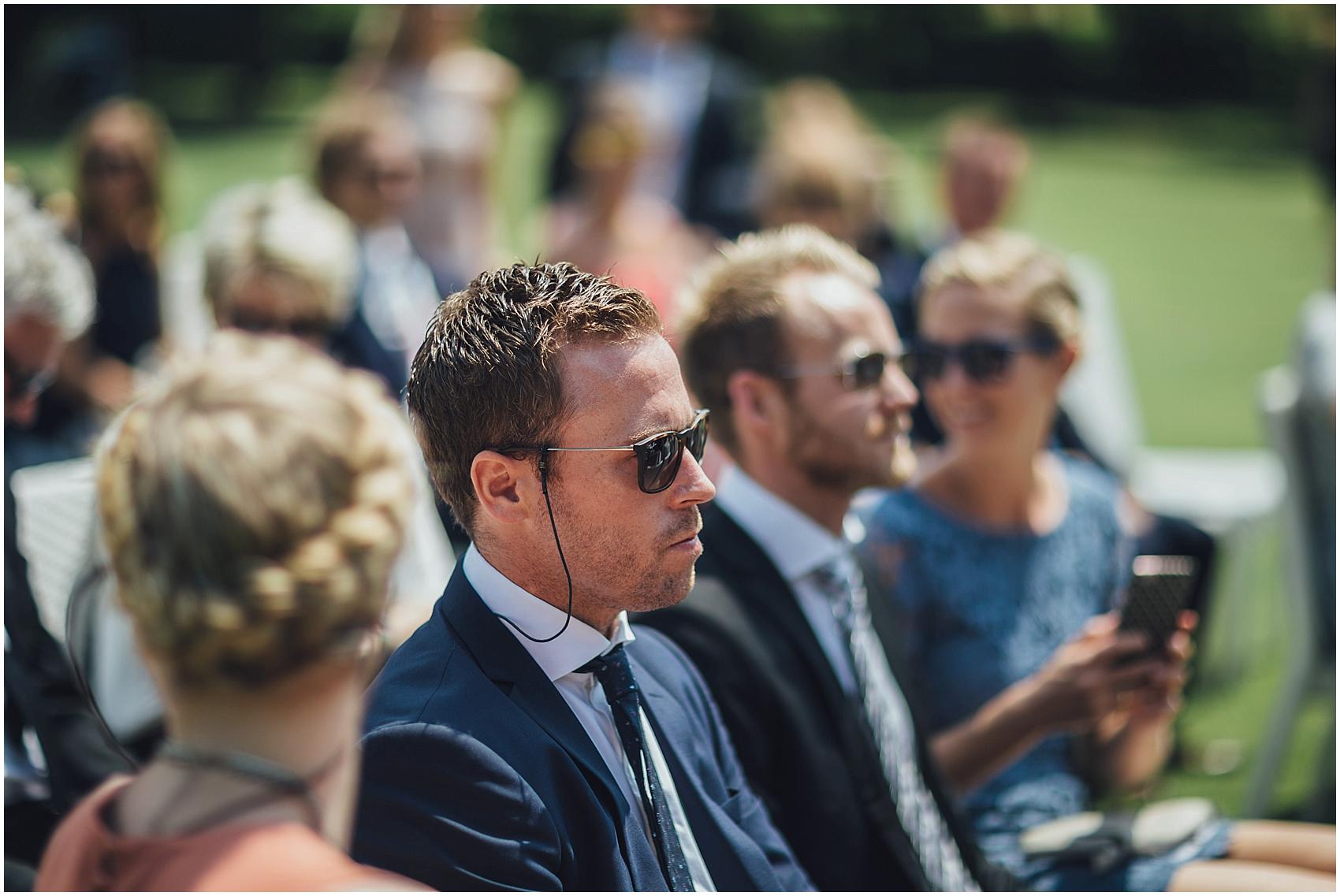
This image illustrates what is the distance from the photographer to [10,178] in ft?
10.1

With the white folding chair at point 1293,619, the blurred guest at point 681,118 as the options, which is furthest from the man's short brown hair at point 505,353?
the blurred guest at point 681,118

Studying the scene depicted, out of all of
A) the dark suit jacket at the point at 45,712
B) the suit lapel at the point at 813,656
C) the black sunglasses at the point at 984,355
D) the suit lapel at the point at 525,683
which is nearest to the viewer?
the suit lapel at the point at 525,683

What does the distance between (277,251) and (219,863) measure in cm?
297

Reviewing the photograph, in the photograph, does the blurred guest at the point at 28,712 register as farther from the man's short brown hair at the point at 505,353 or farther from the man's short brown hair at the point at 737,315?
the man's short brown hair at the point at 737,315

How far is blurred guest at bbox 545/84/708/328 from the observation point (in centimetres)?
696

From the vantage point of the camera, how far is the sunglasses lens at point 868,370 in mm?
2846

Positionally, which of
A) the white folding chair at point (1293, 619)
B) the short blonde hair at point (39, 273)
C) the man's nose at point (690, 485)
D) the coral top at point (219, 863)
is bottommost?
the white folding chair at point (1293, 619)

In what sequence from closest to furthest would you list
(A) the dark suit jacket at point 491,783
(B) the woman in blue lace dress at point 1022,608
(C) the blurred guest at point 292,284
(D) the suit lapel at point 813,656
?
(A) the dark suit jacket at point 491,783 → (D) the suit lapel at point 813,656 → (B) the woman in blue lace dress at point 1022,608 → (C) the blurred guest at point 292,284

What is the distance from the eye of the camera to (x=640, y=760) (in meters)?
2.01

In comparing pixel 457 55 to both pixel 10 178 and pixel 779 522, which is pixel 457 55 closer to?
pixel 10 178

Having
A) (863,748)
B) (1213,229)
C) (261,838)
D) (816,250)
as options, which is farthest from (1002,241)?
(1213,229)

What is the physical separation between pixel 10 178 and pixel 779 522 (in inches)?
75.0

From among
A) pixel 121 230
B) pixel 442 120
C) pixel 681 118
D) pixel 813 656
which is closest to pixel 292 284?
pixel 121 230

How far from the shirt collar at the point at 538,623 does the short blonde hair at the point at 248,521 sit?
630mm
